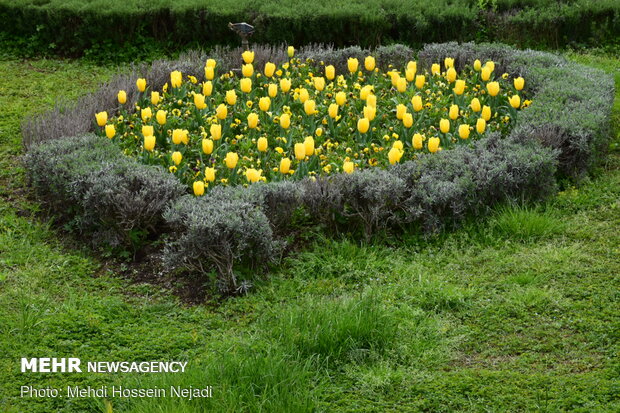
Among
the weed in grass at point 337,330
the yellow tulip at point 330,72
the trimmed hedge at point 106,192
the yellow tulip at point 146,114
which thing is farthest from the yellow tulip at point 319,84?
the weed in grass at point 337,330

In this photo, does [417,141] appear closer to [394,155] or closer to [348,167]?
[394,155]

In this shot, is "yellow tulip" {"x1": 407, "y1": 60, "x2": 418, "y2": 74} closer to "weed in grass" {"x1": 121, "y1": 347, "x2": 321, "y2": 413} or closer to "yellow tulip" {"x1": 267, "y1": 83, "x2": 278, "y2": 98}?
"yellow tulip" {"x1": 267, "y1": 83, "x2": 278, "y2": 98}

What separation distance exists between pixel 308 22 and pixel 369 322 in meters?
5.94

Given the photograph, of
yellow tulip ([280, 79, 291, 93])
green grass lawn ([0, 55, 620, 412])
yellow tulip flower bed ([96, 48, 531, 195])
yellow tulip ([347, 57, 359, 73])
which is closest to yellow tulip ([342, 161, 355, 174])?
yellow tulip flower bed ([96, 48, 531, 195])

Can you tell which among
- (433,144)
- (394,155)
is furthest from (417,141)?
(394,155)

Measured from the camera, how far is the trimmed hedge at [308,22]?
34.1ft

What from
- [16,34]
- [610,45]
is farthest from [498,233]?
[16,34]

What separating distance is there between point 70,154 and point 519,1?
6.15 metres

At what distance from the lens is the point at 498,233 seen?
6.45 m

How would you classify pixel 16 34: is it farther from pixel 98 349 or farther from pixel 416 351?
pixel 416 351

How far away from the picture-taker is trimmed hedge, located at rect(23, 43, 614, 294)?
5.91 metres

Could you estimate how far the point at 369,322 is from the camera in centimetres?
512

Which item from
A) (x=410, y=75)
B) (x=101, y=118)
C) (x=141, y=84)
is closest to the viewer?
(x=101, y=118)

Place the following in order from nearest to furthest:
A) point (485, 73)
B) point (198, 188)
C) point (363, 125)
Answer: point (198, 188), point (363, 125), point (485, 73)
